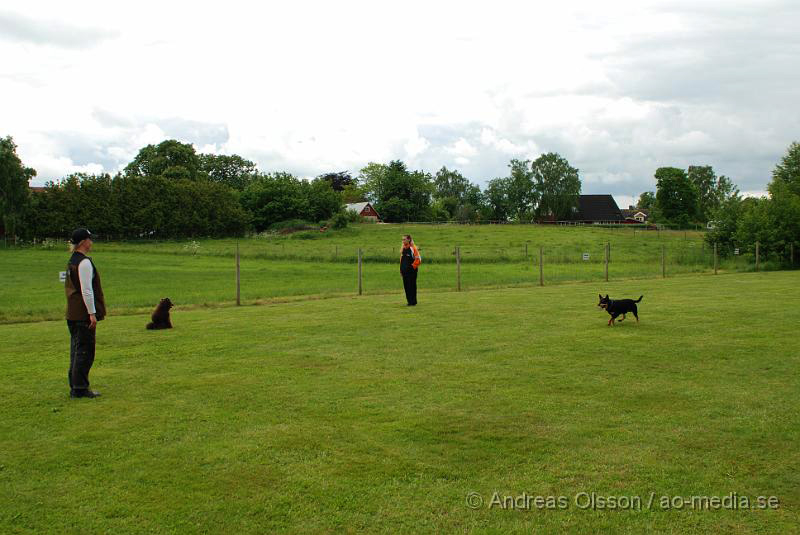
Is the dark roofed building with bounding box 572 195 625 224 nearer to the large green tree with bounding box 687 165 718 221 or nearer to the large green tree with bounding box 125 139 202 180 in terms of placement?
the large green tree with bounding box 687 165 718 221

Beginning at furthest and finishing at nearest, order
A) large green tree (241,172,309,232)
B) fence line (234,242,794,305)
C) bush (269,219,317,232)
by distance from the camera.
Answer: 1. large green tree (241,172,309,232)
2. bush (269,219,317,232)
3. fence line (234,242,794,305)

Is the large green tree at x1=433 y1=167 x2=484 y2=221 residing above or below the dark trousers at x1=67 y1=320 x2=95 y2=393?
above

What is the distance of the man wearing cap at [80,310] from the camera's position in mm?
8312

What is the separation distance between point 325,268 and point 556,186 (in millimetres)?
80972

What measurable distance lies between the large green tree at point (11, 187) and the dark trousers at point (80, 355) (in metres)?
67.8

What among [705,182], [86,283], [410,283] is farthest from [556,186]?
[86,283]

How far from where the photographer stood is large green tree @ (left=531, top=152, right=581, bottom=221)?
112 m

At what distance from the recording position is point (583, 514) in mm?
4984

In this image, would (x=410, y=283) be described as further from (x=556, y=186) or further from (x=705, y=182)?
(x=705, y=182)

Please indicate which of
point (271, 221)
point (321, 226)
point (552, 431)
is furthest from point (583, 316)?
point (271, 221)

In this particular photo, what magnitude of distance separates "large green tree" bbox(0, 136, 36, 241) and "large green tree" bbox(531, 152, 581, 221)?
76.1m

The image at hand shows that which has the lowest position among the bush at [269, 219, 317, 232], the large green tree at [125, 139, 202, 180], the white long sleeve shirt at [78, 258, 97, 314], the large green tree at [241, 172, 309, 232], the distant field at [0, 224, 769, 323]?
the distant field at [0, 224, 769, 323]

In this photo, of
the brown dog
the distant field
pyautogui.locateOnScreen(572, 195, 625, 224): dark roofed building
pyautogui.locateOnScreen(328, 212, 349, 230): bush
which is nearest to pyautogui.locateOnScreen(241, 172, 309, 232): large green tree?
pyautogui.locateOnScreen(328, 212, 349, 230): bush

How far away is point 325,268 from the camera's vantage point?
39.4 metres
